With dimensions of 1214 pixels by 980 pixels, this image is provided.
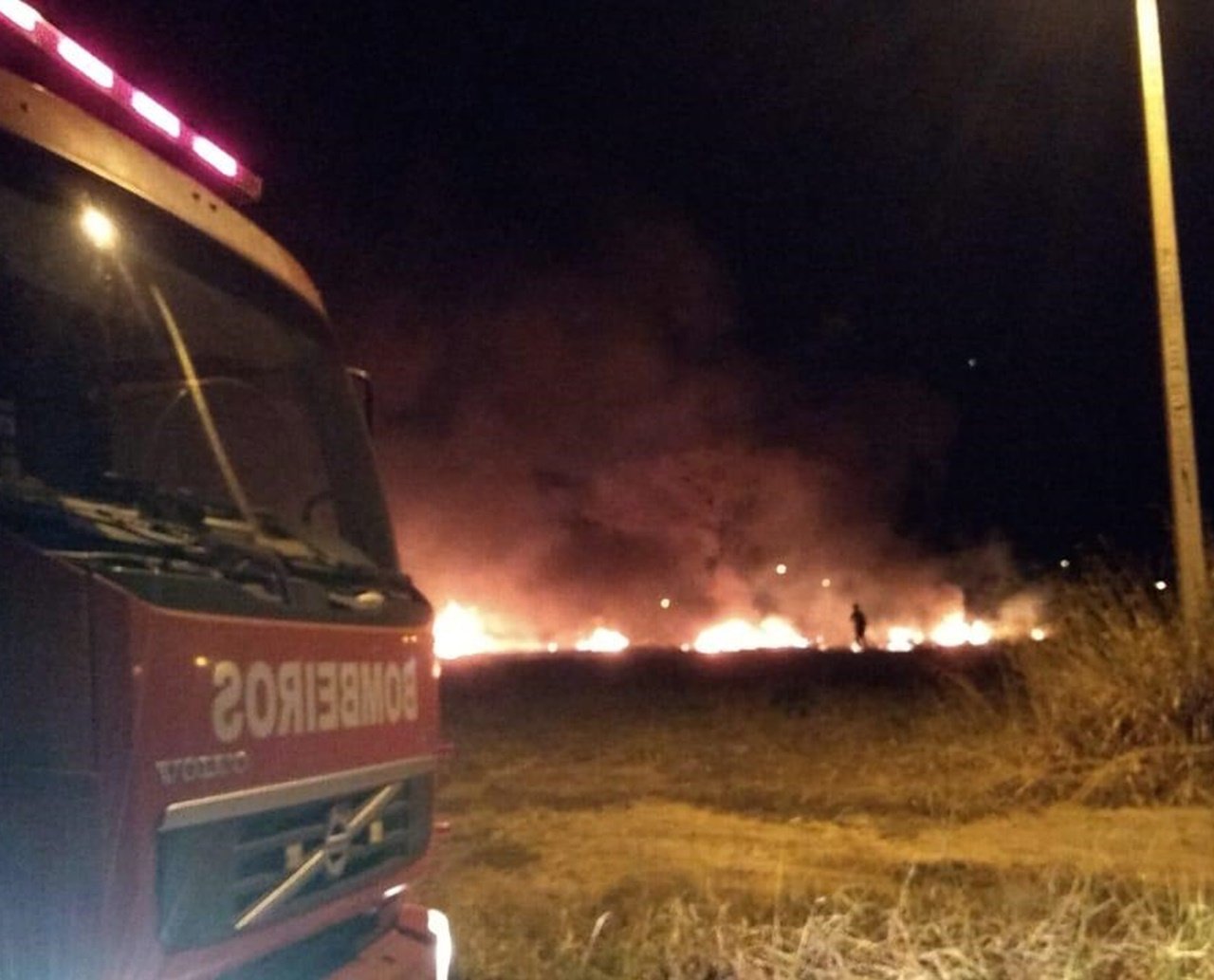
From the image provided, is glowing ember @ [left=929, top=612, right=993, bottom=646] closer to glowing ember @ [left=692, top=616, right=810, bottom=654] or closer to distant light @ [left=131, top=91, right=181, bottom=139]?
glowing ember @ [left=692, top=616, right=810, bottom=654]

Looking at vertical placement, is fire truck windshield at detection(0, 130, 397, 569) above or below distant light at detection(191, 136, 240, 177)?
below

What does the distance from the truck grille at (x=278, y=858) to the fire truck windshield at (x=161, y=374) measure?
679 millimetres

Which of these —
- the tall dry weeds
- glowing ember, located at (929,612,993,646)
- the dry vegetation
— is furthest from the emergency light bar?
glowing ember, located at (929,612,993,646)

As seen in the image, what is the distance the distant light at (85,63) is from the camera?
3.53 m

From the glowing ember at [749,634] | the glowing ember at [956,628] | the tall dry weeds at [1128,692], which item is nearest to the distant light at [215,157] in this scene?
the tall dry weeds at [1128,692]

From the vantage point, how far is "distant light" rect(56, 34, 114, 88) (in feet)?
11.6

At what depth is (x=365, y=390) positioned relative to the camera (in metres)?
5.12

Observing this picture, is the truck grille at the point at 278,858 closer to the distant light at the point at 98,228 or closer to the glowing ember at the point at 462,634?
the distant light at the point at 98,228

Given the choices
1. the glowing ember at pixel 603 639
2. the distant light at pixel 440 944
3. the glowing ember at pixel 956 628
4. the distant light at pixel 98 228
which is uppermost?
the glowing ember at pixel 956 628

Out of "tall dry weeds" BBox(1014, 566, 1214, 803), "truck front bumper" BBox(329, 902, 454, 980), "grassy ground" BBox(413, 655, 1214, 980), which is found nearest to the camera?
"truck front bumper" BBox(329, 902, 454, 980)

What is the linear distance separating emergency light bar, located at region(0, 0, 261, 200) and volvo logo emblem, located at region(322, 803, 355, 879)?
1586 mm

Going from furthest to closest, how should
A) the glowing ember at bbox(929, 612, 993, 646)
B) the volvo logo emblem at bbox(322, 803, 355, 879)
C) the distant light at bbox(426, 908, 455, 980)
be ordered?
the glowing ember at bbox(929, 612, 993, 646), the distant light at bbox(426, 908, 455, 980), the volvo logo emblem at bbox(322, 803, 355, 879)

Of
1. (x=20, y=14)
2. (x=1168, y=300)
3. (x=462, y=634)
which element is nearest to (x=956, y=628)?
(x=462, y=634)

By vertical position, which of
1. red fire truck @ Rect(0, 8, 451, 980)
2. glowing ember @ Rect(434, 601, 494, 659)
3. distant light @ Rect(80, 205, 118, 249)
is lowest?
red fire truck @ Rect(0, 8, 451, 980)
